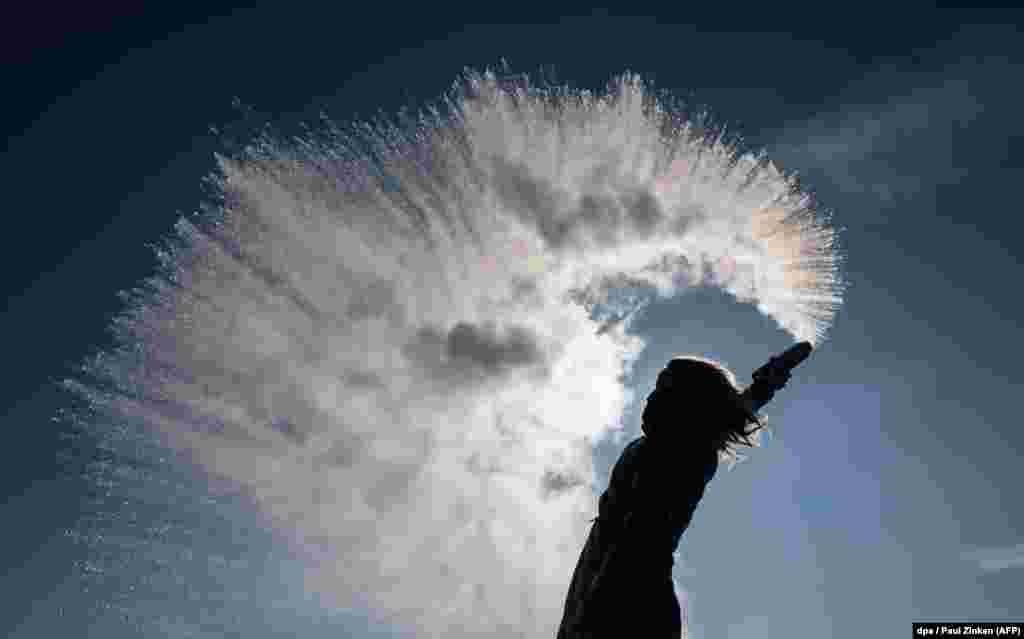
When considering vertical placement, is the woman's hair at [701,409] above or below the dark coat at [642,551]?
above

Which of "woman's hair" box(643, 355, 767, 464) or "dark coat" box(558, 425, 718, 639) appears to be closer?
"dark coat" box(558, 425, 718, 639)

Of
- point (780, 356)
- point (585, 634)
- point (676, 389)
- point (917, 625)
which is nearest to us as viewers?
point (585, 634)

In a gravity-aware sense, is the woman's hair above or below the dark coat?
above

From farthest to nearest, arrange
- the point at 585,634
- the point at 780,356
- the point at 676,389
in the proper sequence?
the point at 780,356
the point at 676,389
the point at 585,634

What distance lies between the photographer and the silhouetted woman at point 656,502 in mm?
4430

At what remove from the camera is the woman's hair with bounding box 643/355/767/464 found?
4.86 meters

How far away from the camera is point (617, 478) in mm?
5008

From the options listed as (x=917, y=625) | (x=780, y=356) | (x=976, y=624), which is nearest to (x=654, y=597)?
(x=780, y=356)

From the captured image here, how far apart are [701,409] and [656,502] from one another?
2.82ft

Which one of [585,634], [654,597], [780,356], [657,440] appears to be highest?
[780,356]

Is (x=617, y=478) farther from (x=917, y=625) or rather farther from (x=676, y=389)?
(x=917, y=625)

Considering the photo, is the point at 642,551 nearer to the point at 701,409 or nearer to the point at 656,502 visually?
the point at 656,502

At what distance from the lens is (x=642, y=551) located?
4492 mm

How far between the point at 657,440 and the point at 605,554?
3.16 feet
